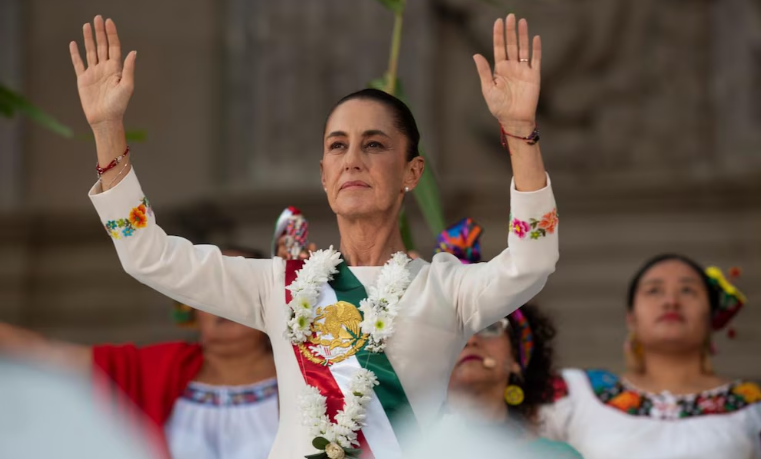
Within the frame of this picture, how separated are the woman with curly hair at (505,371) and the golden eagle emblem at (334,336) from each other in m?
0.93

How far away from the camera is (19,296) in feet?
21.7

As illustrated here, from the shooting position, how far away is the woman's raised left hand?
197 centimetres

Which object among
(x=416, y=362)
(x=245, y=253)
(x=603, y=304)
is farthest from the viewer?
(x=603, y=304)

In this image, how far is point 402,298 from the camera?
205cm

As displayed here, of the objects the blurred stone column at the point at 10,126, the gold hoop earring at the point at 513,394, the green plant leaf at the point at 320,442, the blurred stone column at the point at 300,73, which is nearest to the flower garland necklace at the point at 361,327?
the green plant leaf at the point at 320,442

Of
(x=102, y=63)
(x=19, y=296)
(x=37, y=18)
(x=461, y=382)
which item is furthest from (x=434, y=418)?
(x=37, y=18)

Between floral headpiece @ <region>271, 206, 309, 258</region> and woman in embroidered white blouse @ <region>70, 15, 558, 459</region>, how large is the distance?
82cm

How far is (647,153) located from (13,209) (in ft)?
11.0

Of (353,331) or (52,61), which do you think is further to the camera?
(52,61)

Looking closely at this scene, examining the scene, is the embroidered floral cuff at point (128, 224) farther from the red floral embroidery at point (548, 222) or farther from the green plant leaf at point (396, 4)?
the green plant leaf at point (396, 4)

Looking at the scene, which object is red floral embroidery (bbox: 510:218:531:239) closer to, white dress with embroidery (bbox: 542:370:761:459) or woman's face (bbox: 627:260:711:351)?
white dress with embroidery (bbox: 542:370:761:459)

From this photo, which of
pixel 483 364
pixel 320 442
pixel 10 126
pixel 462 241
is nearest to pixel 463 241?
pixel 462 241

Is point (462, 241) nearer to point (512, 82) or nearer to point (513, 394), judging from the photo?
point (513, 394)

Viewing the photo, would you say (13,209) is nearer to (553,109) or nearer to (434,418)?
(553,109)
